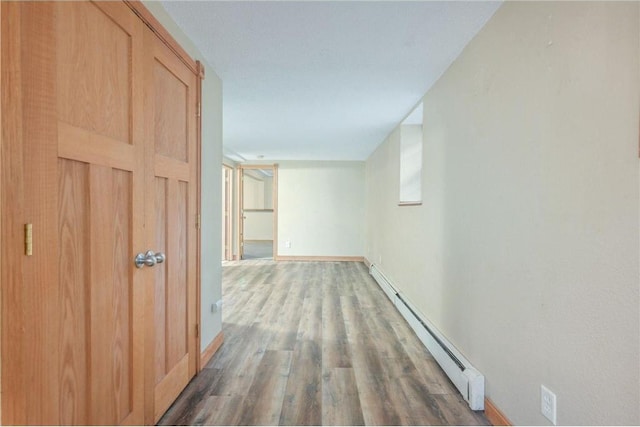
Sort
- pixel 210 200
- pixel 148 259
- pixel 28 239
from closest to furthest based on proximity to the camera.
Answer: pixel 28 239
pixel 148 259
pixel 210 200

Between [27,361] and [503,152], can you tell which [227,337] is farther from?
[503,152]

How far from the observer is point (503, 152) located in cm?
164

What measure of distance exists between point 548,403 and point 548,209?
77 cm

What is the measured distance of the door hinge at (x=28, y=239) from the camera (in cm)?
92

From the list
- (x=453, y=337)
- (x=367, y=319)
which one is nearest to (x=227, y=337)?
(x=367, y=319)

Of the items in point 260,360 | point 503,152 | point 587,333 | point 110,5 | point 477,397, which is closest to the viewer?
point 587,333

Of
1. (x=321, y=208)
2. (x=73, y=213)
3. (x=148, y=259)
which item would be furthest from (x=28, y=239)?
(x=321, y=208)

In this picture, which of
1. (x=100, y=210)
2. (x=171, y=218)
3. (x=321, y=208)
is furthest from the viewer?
(x=321, y=208)

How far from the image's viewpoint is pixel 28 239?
92 centimetres

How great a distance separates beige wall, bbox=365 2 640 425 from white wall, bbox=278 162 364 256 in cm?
478

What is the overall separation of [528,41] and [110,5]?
174 cm

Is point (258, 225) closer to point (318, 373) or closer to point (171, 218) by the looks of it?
point (318, 373)

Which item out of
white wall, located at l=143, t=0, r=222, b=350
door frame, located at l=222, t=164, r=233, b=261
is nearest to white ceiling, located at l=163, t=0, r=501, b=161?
white wall, located at l=143, t=0, r=222, b=350

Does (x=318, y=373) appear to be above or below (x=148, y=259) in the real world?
below
